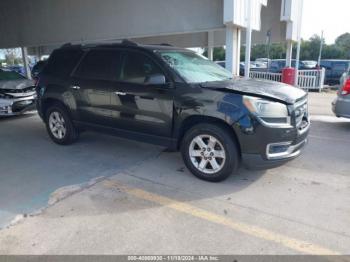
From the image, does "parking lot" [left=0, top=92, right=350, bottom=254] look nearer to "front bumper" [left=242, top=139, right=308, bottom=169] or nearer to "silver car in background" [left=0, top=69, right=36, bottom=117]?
"front bumper" [left=242, top=139, right=308, bottom=169]

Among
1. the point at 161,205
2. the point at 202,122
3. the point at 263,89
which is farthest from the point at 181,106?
the point at 161,205

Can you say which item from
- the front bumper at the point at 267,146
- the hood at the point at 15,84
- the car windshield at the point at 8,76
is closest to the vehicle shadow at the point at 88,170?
the front bumper at the point at 267,146

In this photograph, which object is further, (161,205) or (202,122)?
(202,122)

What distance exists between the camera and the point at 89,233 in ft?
10.2

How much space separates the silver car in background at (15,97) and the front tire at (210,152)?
5476 millimetres

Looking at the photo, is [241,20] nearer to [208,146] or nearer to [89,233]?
[208,146]

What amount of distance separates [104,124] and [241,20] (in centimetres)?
586

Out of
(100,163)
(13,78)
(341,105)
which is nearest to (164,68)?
(100,163)

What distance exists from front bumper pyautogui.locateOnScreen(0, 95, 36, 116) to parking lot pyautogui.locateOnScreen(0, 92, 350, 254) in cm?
290

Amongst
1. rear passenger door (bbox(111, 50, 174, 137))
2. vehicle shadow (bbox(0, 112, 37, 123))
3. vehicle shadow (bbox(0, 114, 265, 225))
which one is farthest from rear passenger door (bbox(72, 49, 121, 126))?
vehicle shadow (bbox(0, 112, 37, 123))

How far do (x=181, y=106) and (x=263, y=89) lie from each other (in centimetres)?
115

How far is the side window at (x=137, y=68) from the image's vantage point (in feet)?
15.3

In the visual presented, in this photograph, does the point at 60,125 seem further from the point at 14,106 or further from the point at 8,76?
the point at 8,76

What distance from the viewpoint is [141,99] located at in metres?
4.70
